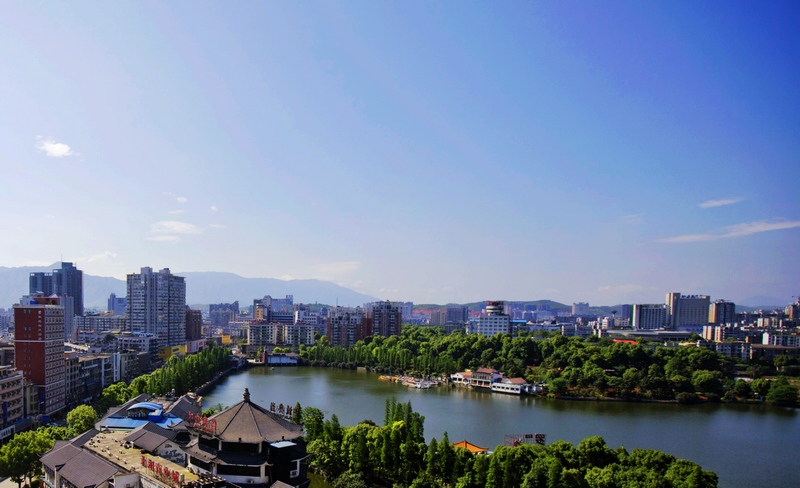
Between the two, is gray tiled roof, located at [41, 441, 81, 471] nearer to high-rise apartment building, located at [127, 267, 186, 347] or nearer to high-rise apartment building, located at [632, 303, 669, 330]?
high-rise apartment building, located at [127, 267, 186, 347]

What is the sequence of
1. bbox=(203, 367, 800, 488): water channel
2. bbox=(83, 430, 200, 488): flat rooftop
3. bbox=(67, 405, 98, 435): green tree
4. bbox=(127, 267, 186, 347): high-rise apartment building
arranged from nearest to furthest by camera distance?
bbox=(83, 430, 200, 488): flat rooftop, bbox=(67, 405, 98, 435): green tree, bbox=(203, 367, 800, 488): water channel, bbox=(127, 267, 186, 347): high-rise apartment building

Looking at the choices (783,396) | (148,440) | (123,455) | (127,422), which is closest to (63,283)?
(127,422)

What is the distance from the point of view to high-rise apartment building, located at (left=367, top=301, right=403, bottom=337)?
35969 mm

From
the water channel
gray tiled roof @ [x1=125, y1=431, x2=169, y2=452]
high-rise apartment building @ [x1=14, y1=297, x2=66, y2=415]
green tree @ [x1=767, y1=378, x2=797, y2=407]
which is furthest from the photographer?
green tree @ [x1=767, y1=378, x2=797, y2=407]

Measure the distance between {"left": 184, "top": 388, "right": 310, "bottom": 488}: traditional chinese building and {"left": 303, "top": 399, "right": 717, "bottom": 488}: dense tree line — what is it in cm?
257

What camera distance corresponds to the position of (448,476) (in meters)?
9.05

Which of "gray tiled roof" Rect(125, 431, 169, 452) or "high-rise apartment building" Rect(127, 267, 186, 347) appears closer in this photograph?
"gray tiled roof" Rect(125, 431, 169, 452)

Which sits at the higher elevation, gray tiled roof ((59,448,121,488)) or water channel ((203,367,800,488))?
gray tiled roof ((59,448,121,488))

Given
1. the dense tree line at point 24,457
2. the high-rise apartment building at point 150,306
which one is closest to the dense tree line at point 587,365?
Result: the high-rise apartment building at point 150,306

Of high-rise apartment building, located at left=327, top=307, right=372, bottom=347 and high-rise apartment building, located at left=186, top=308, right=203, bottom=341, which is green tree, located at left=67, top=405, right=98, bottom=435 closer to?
high-rise apartment building, located at left=186, top=308, right=203, bottom=341

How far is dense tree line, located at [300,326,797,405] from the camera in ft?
64.5

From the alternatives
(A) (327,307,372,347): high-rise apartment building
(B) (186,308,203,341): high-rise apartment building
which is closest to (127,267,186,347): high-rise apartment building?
(B) (186,308,203,341): high-rise apartment building

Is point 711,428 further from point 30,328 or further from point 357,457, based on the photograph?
point 30,328

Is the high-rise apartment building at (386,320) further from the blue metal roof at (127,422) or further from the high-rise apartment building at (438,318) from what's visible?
the high-rise apartment building at (438,318)
